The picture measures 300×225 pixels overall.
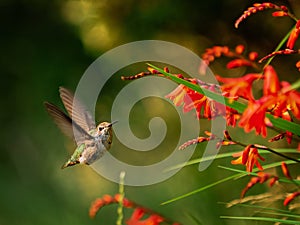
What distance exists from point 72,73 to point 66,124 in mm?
2528

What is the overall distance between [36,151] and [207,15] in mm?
1385

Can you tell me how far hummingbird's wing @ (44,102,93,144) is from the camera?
5.54ft

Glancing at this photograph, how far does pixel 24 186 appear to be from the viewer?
4.22m

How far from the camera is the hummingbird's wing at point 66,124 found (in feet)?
5.54

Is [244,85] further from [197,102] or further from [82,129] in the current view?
[82,129]

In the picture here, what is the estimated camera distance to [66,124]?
1723 millimetres

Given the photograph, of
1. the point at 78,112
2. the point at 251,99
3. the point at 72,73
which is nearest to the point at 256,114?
the point at 251,99

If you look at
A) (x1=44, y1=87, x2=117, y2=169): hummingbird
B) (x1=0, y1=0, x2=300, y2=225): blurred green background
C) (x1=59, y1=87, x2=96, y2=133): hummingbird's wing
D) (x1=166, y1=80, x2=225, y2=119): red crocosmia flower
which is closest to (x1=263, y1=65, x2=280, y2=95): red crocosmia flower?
(x1=166, y1=80, x2=225, y2=119): red crocosmia flower

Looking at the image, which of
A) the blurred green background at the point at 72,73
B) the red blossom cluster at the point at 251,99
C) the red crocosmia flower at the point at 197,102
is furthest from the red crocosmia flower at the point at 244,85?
the blurred green background at the point at 72,73

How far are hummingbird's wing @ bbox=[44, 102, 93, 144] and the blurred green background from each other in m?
1.17

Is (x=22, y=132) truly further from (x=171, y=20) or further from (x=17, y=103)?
(x=171, y=20)

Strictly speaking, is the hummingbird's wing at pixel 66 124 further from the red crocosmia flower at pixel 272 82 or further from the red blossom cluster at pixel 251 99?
the red crocosmia flower at pixel 272 82

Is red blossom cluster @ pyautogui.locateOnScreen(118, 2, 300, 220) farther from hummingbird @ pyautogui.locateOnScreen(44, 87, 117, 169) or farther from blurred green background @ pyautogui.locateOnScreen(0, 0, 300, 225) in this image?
blurred green background @ pyautogui.locateOnScreen(0, 0, 300, 225)

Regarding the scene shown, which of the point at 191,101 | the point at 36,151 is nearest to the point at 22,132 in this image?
the point at 36,151
